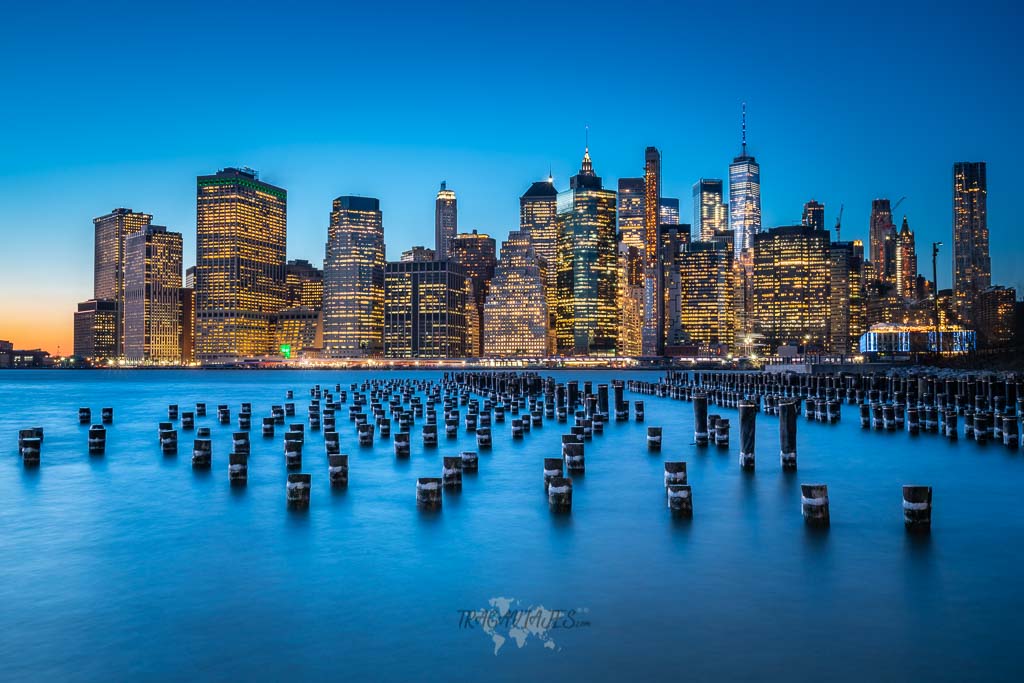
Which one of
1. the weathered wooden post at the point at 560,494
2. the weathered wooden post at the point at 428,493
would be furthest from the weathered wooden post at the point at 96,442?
the weathered wooden post at the point at 560,494

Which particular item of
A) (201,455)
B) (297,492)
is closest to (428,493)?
(297,492)

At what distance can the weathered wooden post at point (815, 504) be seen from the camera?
2145cm

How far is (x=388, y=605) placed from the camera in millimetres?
15008

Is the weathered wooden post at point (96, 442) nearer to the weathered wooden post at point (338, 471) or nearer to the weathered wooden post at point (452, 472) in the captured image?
the weathered wooden post at point (338, 471)

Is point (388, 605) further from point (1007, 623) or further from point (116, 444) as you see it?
point (116, 444)

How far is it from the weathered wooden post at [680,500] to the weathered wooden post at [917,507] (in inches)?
214

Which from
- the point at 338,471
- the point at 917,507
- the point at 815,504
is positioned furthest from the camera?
the point at 338,471

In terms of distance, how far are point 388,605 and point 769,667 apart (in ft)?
22.0

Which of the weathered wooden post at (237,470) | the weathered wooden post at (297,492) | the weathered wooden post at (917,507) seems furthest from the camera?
the weathered wooden post at (237,470)

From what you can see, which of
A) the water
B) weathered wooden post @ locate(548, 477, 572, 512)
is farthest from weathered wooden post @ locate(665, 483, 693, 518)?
weathered wooden post @ locate(548, 477, 572, 512)

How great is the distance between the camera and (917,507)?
20672 millimetres

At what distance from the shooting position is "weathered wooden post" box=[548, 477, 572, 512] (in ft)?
78.4

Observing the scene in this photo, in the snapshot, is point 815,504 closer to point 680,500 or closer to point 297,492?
point 680,500

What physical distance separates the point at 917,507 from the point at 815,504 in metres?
2.43
